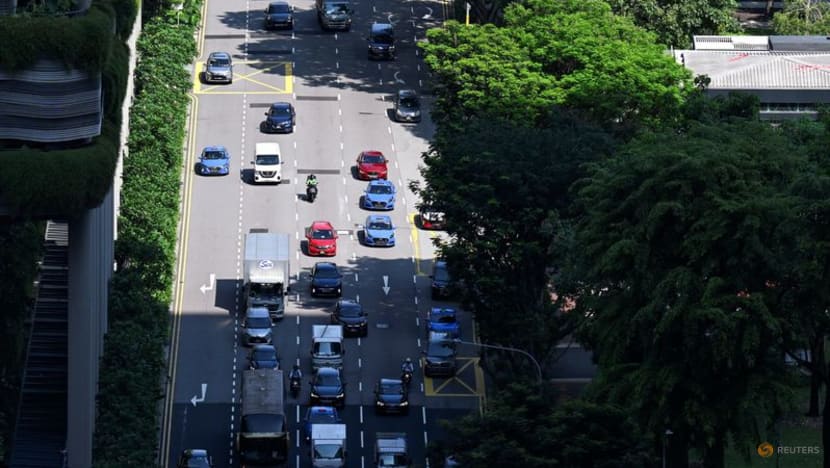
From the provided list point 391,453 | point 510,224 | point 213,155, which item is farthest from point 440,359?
point 213,155

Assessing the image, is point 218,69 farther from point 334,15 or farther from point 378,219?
point 378,219

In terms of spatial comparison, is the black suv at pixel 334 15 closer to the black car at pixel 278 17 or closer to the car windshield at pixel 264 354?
the black car at pixel 278 17

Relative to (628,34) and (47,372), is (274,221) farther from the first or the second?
(47,372)

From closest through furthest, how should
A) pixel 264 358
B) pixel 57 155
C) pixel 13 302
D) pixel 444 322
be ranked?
pixel 57 155 → pixel 13 302 → pixel 264 358 → pixel 444 322

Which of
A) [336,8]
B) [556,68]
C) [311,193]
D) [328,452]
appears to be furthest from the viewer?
[336,8]

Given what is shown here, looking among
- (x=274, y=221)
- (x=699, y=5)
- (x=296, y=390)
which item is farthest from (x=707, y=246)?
(x=699, y=5)

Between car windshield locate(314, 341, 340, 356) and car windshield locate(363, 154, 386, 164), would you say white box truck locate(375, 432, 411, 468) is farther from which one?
car windshield locate(363, 154, 386, 164)

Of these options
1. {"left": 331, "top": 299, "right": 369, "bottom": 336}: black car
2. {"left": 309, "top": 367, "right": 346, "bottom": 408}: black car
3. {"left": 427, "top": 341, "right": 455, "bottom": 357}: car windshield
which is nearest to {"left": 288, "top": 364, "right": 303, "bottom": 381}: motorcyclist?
{"left": 309, "top": 367, "right": 346, "bottom": 408}: black car
